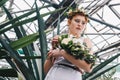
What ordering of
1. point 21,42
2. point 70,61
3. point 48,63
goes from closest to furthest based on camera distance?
1. point 21,42
2. point 70,61
3. point 48,63

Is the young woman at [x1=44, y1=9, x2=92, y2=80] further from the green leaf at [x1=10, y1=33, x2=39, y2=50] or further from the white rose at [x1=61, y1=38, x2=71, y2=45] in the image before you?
the green leaf at [x1=10, y1=33, x2=39, y2=50]

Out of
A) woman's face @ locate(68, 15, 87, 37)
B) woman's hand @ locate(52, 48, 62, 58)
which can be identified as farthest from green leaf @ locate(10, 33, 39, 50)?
woman's face @ locate(68, 15, 87, 37)

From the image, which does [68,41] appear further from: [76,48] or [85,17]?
[85,17]

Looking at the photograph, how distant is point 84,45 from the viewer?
186cm

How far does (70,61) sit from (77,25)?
0.81ft

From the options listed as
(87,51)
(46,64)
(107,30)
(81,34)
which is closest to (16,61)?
(46,64)

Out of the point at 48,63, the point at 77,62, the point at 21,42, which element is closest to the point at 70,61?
the point at 77,62

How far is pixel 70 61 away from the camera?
5.87ft

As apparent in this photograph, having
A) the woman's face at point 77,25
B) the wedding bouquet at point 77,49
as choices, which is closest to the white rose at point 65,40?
the wedding bouquet at point 77,49

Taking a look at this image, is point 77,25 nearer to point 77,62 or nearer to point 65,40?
point 65,40

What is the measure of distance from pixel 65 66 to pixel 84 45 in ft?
0.52

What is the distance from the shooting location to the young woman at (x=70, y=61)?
5.84 ft

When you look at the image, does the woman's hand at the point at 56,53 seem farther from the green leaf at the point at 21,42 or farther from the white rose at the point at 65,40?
the green leaf at the point at 21,42

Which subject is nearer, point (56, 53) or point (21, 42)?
point (21, 42)
